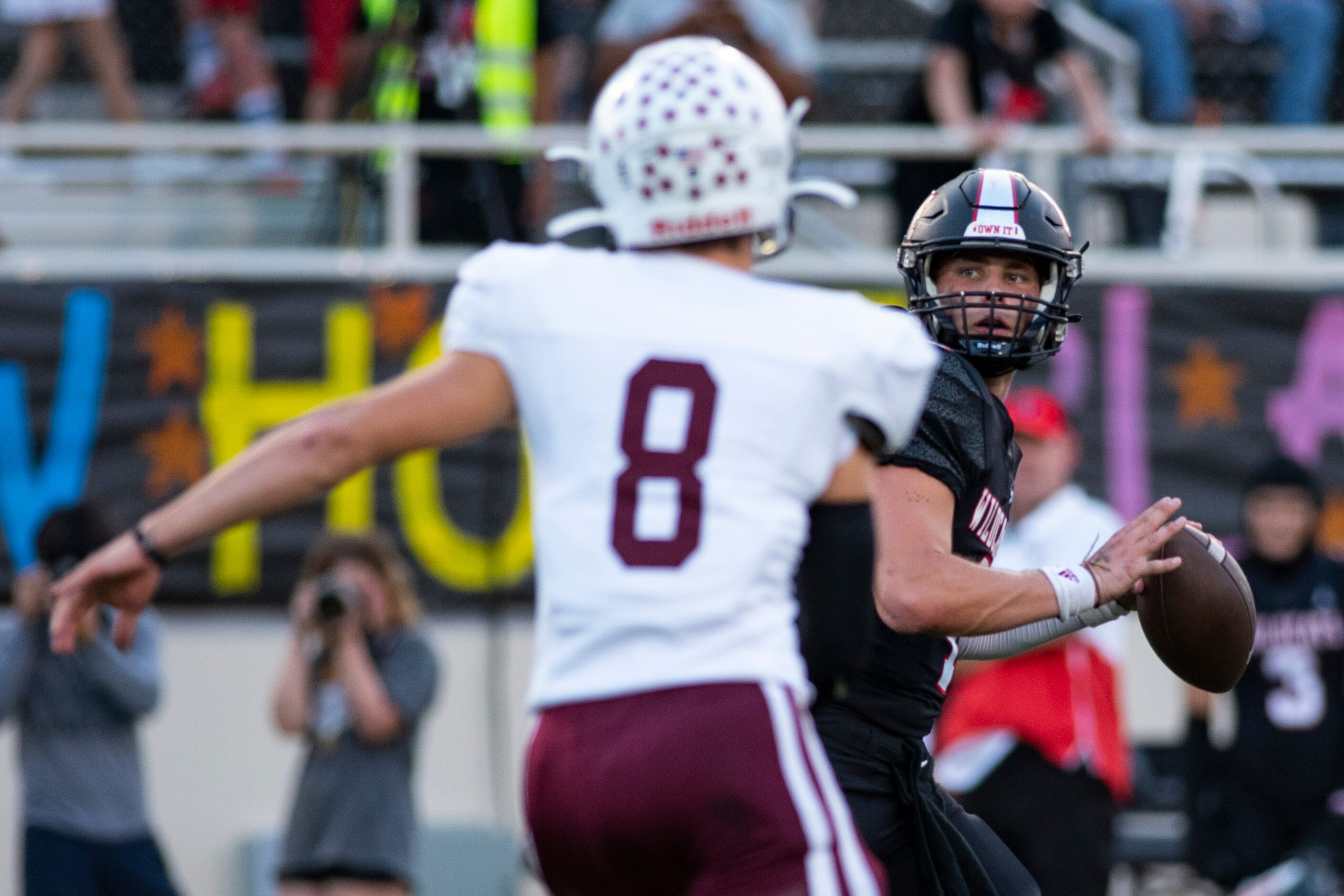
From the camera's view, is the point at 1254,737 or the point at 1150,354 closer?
the point at 1254,737

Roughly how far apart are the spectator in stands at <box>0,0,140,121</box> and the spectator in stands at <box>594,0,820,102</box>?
210 centimetres

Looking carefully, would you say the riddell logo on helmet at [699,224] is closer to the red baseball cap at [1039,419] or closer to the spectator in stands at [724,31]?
the red baseball cap at [1039,419]

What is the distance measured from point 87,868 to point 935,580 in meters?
3.92

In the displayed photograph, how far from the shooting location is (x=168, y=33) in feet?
32.4

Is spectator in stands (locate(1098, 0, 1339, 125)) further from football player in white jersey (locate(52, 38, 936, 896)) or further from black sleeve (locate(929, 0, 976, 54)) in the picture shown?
football player in white jersey (locate(52, 38, 936, 896))

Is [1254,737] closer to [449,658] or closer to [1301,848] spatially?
[1301,848]

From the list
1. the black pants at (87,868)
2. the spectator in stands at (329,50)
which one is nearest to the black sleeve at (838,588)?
the black pants at (87,868)

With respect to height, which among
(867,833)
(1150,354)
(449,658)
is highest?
(867,833)

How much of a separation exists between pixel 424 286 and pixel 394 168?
51cm

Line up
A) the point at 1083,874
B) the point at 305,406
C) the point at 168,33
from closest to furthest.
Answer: the point at 1083,874 → the point at 305,406 → the point at 168,33

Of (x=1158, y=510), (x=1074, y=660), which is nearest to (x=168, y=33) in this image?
(x=1074, y=660)

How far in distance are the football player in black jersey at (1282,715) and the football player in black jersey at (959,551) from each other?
3225 mm

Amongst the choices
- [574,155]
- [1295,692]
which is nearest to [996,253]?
[574,155]

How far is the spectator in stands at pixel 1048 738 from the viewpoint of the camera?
19.0ft
